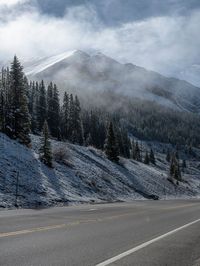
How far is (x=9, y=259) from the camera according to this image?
8.31m

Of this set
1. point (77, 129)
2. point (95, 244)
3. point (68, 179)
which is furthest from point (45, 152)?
point (77, 129)

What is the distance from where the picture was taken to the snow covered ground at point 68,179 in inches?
1314

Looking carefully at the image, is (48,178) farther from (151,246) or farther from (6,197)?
(151,246)

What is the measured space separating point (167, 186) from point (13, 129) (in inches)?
1261

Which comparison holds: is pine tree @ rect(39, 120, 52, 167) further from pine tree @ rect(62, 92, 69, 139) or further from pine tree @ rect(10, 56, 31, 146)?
pine tree @ rect(62, 92, 69, 139)

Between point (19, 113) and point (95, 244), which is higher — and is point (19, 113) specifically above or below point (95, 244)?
above

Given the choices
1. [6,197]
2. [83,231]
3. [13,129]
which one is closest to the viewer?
[83,231]

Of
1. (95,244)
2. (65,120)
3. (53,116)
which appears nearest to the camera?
(95,244)

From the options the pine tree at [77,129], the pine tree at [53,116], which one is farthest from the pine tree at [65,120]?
the pine tree at [53,116]

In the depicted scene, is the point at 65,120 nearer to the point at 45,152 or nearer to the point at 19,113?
the point at 19,113

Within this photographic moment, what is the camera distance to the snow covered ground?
33.4 m

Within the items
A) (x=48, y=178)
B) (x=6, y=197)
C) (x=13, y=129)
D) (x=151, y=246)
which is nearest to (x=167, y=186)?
(x=13, y=129)

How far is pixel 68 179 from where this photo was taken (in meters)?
44.3

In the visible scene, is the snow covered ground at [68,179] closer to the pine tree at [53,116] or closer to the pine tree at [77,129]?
the pine tree at [53,116]
